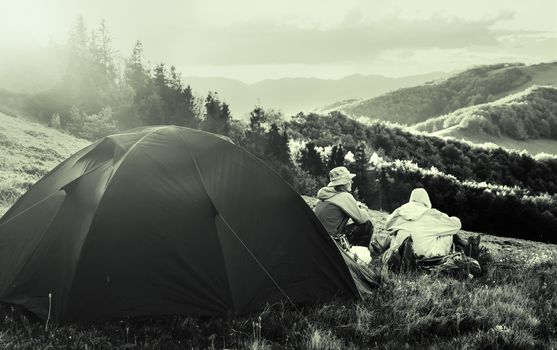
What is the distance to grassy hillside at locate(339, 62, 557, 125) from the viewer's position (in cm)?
12500

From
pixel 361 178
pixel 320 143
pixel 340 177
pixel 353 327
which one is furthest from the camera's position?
pixel 320 143

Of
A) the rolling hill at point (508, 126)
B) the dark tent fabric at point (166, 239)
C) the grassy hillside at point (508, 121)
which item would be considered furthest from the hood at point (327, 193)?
the grassy hillside at point (508, 121)

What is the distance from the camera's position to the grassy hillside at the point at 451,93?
12500 cm

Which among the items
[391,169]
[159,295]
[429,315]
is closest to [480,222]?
[391,169]

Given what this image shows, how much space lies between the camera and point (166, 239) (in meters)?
5.36

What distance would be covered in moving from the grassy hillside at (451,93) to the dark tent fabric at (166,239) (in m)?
111

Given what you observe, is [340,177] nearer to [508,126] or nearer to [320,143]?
[320,143]

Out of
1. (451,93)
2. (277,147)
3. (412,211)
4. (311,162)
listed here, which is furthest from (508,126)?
(412,211)

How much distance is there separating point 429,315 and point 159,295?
9.28 feet

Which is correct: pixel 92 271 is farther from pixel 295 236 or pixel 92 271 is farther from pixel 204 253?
pixel 295 236

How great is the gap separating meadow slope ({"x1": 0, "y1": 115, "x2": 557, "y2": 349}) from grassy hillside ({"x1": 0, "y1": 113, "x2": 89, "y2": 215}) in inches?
335

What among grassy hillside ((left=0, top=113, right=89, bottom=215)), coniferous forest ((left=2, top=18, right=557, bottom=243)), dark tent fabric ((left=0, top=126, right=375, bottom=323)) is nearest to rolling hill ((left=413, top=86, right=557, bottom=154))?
coniferous forest ((left=2, top=18, right=557, bottom=243))

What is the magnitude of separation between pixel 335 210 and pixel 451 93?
141656 millimetres

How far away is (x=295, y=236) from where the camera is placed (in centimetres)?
595
